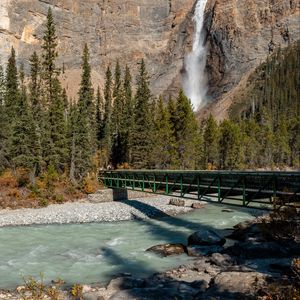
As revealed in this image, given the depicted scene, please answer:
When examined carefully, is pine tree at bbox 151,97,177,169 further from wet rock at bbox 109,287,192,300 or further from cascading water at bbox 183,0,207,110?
cascading water at bbox 183,0,207,110

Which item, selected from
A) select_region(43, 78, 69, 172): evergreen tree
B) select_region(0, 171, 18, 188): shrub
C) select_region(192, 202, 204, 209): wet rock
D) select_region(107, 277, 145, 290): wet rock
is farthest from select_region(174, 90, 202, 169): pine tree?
select_region(107, 277, 145, 290): wet rock

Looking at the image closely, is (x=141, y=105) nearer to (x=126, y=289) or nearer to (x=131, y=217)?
(x=131, y=217)

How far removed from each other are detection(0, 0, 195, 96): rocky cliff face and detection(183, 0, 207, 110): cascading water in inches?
138

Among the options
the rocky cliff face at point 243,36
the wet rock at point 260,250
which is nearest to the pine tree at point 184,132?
the wet rock at point 260,250

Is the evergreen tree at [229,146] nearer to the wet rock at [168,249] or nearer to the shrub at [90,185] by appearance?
the shrub at [90,185]

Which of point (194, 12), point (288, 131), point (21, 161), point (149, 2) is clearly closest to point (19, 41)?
point (149, 2)

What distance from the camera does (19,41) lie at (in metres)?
134

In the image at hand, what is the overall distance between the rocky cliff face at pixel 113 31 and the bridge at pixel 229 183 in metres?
113

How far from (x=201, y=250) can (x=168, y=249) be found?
58.7 inches

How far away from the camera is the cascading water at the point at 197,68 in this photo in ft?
443

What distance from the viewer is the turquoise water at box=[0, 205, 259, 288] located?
49.3 feet

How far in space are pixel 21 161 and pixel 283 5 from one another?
394 ft

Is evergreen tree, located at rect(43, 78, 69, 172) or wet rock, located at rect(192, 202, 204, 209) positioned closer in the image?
wet rock, located at rect(192, 202, 204, 209)

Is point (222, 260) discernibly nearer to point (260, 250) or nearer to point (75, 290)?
point (260, 250)
